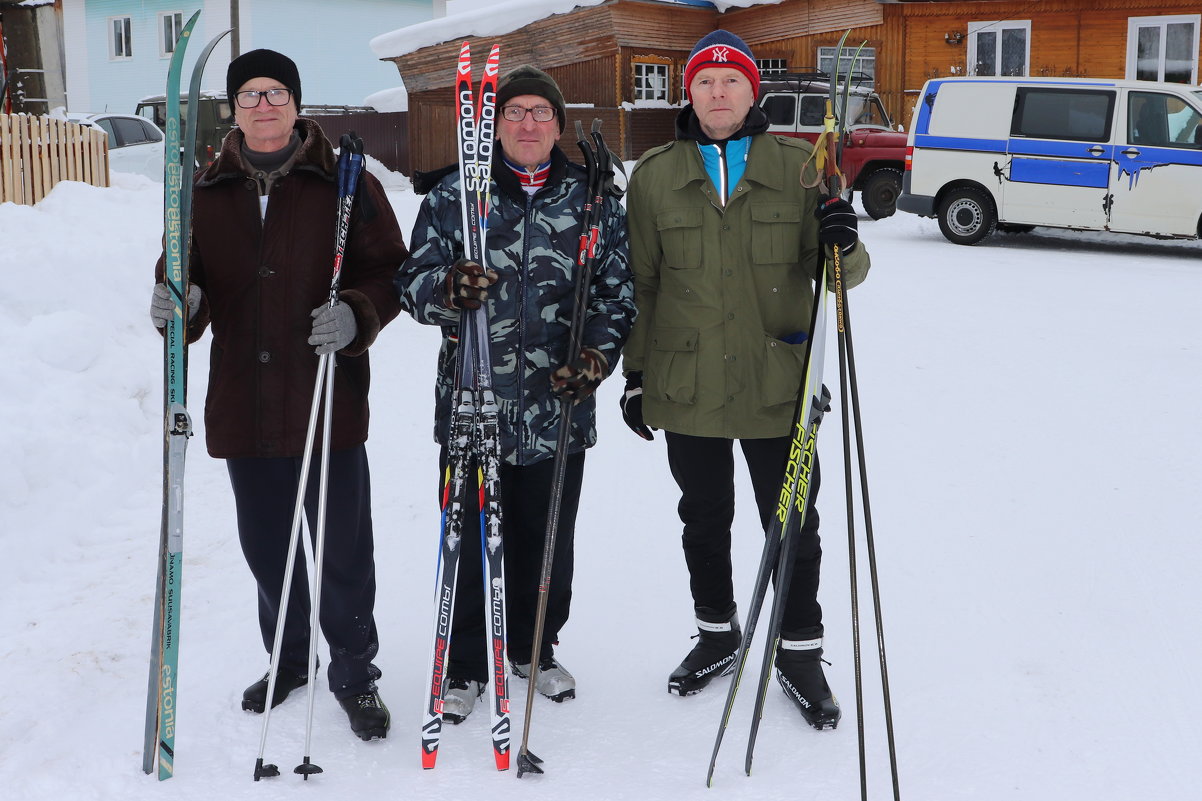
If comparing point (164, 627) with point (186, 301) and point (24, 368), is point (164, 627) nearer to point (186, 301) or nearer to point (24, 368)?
point (186, 301)

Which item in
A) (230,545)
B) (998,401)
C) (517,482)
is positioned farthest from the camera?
(998,401)

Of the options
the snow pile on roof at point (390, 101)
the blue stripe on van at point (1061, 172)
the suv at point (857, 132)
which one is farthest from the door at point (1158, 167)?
the snow pile on roof at point (390, 101)

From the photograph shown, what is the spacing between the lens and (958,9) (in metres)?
18.3

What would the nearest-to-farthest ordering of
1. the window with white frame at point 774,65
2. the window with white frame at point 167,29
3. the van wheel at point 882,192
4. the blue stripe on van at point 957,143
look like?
the blue stripe on van at point 957,143 < the van wheel at point 882,192 < the window with white frame at point 774,65 < the window with white frame at point 167,29

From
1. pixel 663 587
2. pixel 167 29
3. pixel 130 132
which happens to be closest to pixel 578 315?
pixel 663 587

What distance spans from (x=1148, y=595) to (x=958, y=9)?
16.7 metres

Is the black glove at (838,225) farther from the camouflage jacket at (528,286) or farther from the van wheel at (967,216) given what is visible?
the van wheel at (967,216)

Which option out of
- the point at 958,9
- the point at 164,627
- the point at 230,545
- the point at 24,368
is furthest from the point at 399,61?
the point at 164,627

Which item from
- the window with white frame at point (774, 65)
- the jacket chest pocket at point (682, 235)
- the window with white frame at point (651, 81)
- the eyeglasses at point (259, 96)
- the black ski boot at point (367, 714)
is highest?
the window with white frame at point (774, 65)

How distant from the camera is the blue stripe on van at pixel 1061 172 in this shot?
10945 millimetres

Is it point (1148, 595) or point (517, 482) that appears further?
point (1148, 595)

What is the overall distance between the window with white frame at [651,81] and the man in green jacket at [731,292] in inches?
690

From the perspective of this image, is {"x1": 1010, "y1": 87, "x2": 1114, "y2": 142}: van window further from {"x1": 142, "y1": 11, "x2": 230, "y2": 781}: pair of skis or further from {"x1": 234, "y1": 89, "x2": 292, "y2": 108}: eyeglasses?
{"x1": 142, "y1": 11, "x2": 230, "y2": 781}: pair of skis

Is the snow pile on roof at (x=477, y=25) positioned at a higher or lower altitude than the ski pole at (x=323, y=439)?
higher
